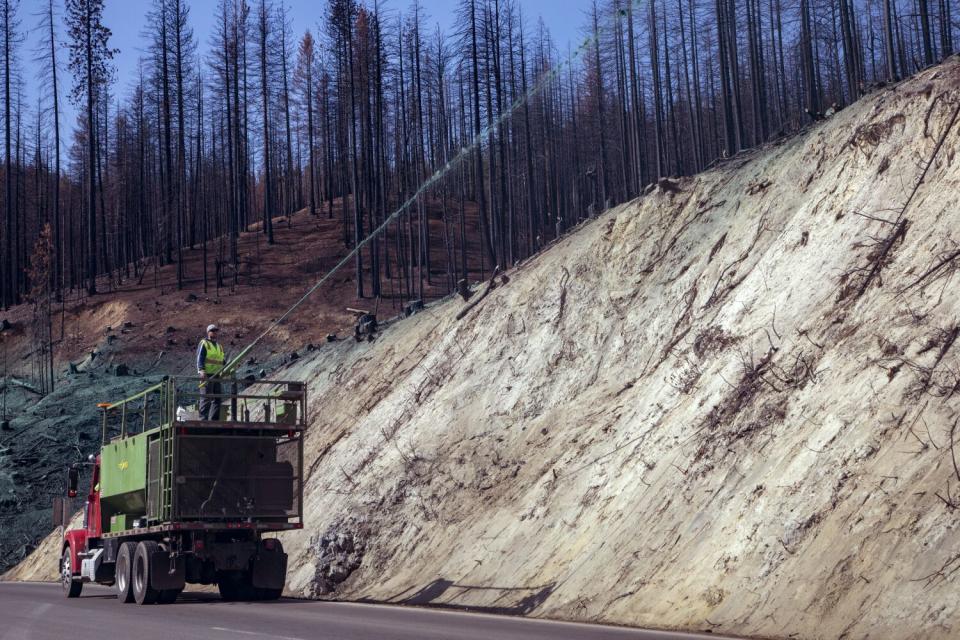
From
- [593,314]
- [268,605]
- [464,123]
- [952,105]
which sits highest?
[464,123]

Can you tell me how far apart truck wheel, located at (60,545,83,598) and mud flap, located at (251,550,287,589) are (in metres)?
5.85

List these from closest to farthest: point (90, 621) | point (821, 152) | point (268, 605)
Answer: point (90, 621) < point (268, 605) < point (821, 152)

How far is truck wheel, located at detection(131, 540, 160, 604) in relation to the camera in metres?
17.9

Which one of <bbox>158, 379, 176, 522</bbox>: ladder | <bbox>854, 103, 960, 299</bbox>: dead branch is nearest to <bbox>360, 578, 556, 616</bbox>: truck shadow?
<bbox>158, 379, 176, 522</bbox>: ladder

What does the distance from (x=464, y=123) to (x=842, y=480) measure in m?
55.2

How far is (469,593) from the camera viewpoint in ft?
61.5

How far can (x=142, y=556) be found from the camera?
18.1m

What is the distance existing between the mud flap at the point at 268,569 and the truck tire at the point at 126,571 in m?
2.45

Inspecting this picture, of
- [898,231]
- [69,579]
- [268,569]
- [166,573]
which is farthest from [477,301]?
[898,231]

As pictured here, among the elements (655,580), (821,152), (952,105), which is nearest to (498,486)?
(655,580)

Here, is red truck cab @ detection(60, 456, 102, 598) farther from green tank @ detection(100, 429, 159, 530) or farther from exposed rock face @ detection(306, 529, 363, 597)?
exposed rock face @ detection(306, 529, 363, 597)

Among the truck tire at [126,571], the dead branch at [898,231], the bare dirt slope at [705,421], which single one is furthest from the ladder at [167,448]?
the dead branch at [898,231]

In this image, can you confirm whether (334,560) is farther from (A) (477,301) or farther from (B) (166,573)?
(A) (477,301)

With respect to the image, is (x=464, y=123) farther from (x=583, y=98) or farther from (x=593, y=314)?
(x=593, y=314)
